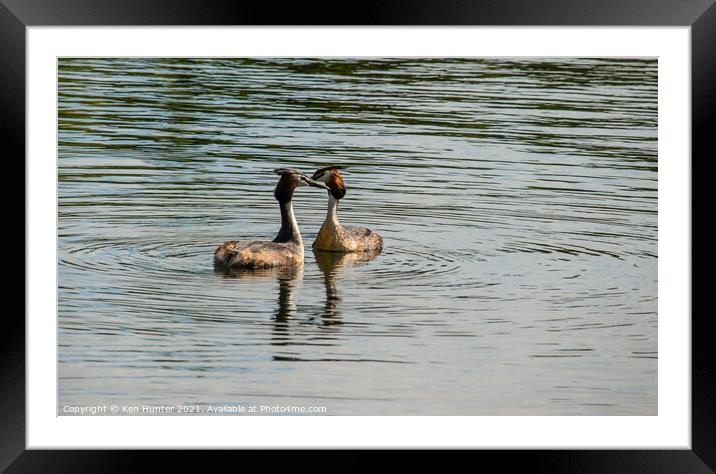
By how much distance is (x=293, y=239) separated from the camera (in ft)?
55.8

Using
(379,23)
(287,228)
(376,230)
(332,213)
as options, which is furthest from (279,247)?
(379,23)

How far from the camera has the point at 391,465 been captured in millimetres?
10164

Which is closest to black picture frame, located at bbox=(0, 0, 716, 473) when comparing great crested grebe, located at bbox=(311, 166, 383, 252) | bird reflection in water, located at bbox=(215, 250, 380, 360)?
bird reflection in water, located at bbox=(215, 250, 380, 360)

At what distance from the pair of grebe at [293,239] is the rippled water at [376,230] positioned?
0.24 m

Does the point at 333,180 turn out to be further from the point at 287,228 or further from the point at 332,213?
the point at 287,228

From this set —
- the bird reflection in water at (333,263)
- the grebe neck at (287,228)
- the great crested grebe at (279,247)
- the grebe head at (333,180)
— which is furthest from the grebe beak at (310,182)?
the bird reflection in water at (333,263)

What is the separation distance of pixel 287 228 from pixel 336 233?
848 mm

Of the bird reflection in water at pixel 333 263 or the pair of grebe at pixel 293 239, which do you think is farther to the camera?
the pair of grebe at pixel 293 239

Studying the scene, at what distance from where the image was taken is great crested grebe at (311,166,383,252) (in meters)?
17.5

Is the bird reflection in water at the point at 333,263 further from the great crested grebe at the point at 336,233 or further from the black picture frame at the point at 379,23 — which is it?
the black picture frame at the point at 379,23

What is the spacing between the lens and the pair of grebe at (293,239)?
16.3 metres
